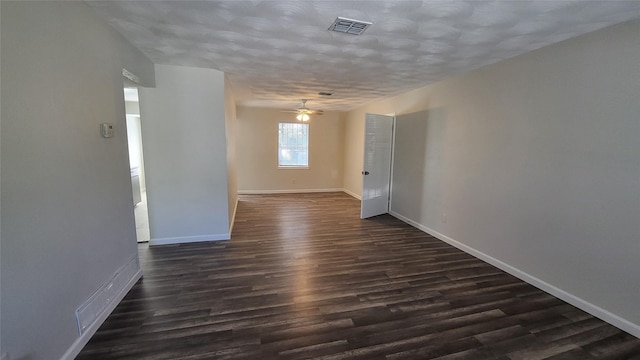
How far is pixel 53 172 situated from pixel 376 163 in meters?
4.52

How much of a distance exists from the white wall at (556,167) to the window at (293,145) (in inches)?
175

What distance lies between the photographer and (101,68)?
2.09 metres

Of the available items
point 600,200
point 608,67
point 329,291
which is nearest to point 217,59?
point 329,291

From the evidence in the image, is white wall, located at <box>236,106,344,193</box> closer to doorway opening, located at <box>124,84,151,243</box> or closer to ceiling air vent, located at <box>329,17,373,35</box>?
doorway opening, located at <box>124,84,151,243</box>

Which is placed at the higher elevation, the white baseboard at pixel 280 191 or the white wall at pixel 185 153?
the white wall at pixel 185 153

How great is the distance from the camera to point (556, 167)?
2473 mm

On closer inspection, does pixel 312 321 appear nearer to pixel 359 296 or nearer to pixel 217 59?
pixel 359 296

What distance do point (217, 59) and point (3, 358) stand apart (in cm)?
296

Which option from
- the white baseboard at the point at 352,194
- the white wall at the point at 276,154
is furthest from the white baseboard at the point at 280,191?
the white baseboard at the point at 352,194

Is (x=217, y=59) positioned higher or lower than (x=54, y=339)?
higher

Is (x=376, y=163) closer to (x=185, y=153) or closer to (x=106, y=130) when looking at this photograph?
(x=185, y=153)

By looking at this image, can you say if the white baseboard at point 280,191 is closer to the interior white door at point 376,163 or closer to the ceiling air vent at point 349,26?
the interior white door at point 376,163

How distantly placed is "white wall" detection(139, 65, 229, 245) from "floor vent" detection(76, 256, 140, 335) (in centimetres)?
106

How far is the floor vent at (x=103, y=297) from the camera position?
1.83 metres
